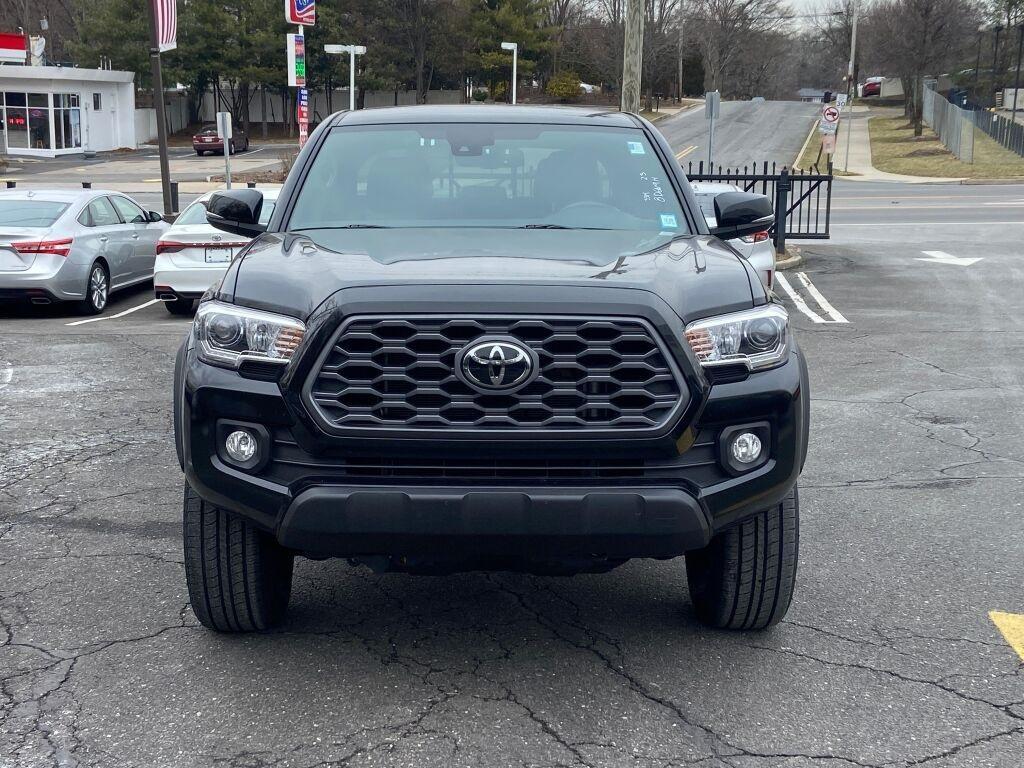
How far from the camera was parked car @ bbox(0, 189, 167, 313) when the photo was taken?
13.3 meters

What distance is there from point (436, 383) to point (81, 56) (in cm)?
7335

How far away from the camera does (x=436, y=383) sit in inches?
141

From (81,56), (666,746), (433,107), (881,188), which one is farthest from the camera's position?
(81,56)

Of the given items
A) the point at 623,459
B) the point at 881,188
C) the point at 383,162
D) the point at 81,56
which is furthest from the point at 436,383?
the point at 81,56

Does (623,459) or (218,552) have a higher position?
(623,459)

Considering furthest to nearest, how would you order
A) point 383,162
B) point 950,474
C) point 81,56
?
point 81,56 < point 950,474 < point 383,162

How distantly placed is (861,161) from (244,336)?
49308 millimetres

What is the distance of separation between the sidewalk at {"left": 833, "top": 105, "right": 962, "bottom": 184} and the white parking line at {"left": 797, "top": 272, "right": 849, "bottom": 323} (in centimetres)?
2569

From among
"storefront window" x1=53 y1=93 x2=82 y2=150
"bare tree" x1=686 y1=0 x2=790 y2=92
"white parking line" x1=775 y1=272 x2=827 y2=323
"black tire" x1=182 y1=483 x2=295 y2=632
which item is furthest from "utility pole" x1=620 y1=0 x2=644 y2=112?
"bare tree" x1=686 y1=0 x2=790 y2=92

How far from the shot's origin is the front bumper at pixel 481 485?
356 cm

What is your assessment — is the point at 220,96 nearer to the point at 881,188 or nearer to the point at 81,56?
the point at 81,56

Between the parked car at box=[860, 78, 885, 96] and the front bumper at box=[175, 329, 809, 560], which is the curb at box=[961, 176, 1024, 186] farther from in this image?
the parked car at box=[860, 78, 885, 96]

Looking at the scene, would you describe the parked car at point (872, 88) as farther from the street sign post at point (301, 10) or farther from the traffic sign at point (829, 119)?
the street sign post at point (301, 10)

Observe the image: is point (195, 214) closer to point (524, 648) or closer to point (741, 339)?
point (524, 648)
